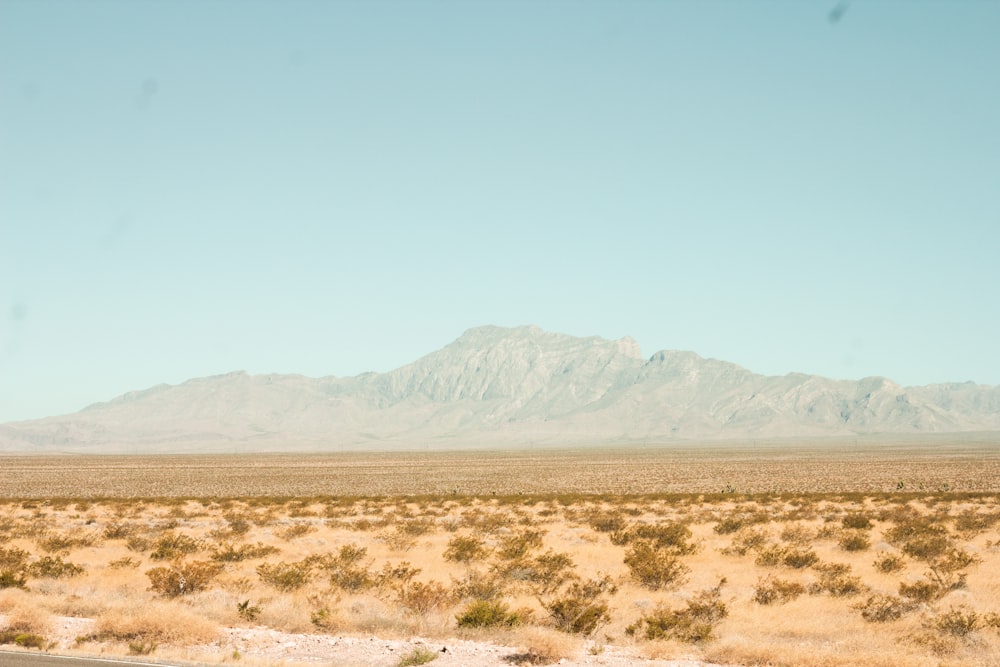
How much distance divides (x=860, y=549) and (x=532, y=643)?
15909 mm

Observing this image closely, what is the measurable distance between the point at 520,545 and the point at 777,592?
315 inches

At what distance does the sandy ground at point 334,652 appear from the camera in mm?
12492

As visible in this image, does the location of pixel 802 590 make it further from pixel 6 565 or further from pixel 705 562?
pixel 6 565

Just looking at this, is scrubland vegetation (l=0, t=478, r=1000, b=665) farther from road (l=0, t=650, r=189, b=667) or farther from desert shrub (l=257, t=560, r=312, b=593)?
road (l=0, t=650, r=189, b=667)

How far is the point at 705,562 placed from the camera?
23219 mm

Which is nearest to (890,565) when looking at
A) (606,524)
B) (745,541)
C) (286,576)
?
(745,541)

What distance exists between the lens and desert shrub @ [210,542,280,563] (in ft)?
78.3

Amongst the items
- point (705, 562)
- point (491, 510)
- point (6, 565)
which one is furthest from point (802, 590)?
point (491, 510)

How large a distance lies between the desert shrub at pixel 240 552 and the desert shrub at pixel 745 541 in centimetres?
1385

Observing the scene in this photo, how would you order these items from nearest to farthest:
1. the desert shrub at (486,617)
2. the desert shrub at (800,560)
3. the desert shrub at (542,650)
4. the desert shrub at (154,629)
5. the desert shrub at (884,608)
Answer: the desert shrub at (542,650)
the desert shrub at (154,629)
the desert shrub at (486,617)
the desert shrub at (884,608)
the desert shrub at (800,560)

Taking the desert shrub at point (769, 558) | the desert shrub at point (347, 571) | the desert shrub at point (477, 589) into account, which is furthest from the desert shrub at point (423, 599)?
the desert shrub at point (769, 558)

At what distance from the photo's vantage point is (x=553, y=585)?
1930 centimetres

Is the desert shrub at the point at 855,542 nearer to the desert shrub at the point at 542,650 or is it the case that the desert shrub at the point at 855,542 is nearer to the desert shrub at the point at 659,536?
the desert shrub at the point at 659,536

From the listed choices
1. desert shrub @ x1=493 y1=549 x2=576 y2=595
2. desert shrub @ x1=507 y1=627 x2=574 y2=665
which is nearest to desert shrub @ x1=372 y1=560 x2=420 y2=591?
desert shrub @ x1=493 y1=549 x2=576 y2=595
